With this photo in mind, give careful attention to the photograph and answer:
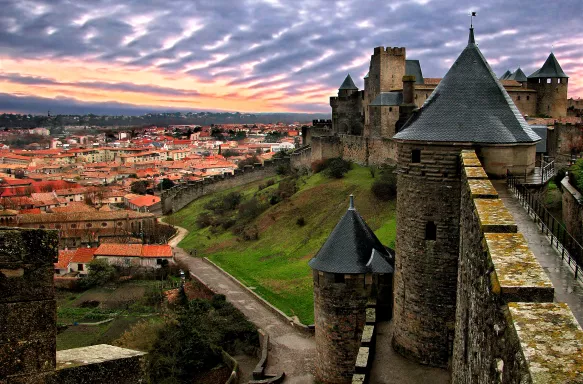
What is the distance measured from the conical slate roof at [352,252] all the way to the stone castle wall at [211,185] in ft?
134

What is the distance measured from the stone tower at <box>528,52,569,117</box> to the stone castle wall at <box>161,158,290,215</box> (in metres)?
22.6

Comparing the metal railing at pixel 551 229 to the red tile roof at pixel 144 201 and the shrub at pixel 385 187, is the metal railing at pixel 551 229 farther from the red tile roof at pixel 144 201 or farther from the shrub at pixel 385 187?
the red tile roof at pixel 144 201

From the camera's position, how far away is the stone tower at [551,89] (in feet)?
146

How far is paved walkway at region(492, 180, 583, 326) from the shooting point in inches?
221

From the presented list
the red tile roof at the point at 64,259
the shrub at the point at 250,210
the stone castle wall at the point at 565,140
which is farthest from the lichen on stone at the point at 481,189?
the shrub at the point at 250,210

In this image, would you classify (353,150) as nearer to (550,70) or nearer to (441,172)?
(550,70)

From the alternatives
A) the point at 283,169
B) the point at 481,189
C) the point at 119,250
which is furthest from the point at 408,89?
the point at 283,169

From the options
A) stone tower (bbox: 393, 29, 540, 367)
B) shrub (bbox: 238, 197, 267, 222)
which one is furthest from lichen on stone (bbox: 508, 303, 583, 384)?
shrub (bbox: 238, 197, 267, 222)

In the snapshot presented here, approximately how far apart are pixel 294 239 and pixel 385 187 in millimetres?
5735

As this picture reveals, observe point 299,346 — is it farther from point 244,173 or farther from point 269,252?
point 244,173

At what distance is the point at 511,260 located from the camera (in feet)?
15.4

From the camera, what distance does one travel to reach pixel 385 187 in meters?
31.5

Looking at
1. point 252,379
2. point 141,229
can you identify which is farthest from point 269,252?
point 141,229

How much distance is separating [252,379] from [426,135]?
11.9m
